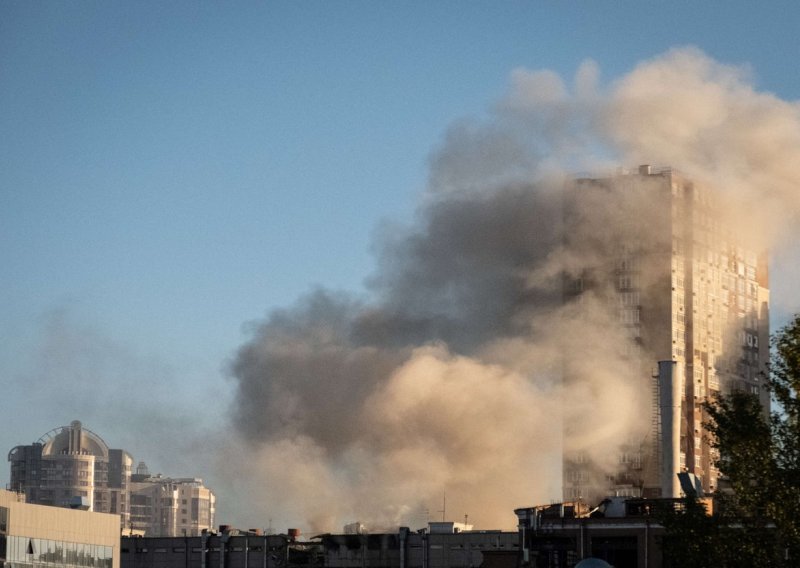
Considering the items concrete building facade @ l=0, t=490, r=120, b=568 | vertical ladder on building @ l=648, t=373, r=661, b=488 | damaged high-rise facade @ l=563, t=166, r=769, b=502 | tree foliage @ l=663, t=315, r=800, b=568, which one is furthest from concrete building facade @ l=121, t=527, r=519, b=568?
tree foliage @ l=663, t=315, r=800, b=568

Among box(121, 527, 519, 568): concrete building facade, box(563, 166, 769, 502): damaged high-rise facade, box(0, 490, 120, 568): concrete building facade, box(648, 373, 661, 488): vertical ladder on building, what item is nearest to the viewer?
box(0, 490, 120, 568): concrete building facade

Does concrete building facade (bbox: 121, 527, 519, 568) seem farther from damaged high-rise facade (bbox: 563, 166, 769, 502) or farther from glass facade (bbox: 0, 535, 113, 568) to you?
damaged high-rise facade (bbox: 563, 166, 769, 502)

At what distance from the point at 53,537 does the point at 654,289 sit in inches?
3503

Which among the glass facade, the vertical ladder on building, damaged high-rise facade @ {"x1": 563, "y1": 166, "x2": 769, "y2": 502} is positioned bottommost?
the glass facade

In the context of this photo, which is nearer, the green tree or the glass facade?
the green tree

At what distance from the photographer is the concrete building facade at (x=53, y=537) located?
101m

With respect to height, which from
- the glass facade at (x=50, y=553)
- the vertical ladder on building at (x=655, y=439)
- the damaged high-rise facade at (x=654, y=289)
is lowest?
the glass facade at (x=50, y=553)

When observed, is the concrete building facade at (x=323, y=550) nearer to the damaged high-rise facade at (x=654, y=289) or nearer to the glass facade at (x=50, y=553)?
the glass facade at (x=50, y=553)

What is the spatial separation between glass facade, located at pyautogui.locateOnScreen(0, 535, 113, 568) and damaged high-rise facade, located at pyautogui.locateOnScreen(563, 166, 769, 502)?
69713 mm

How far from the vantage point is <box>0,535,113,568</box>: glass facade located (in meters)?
101

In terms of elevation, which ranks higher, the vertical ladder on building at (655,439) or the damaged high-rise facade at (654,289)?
the damaged high-rise facade at (654,289)

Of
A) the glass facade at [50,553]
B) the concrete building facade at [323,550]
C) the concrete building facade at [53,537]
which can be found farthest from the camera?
the concrete building facade at [323,550]

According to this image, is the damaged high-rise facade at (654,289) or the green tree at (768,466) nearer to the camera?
the green tree at (768,466)

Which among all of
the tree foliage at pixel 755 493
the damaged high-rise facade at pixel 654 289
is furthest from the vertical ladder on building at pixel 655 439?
the tree foliage at pixel 755 493
